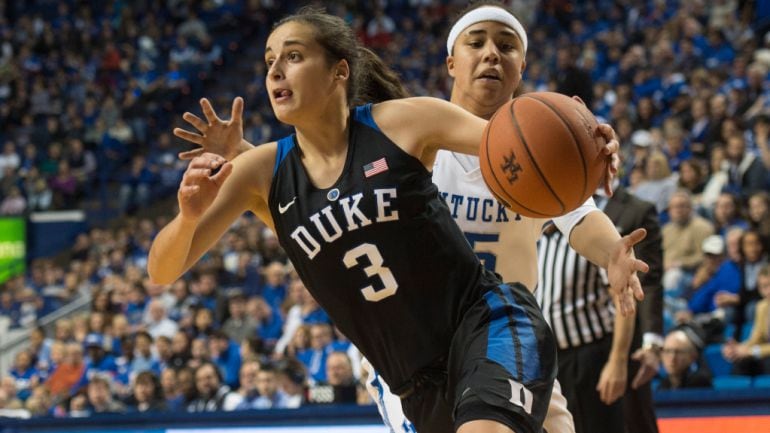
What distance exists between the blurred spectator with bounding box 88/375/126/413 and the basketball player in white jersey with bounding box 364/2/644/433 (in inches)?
235

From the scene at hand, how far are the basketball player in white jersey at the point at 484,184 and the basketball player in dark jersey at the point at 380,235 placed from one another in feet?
1.55

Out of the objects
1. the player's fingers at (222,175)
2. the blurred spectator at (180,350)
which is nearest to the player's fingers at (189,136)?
the player's fingers at (222,175)

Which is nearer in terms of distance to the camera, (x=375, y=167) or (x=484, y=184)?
(x=375, y=167)

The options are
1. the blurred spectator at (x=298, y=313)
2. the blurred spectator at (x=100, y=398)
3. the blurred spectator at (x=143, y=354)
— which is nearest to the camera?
the blurred spectator at (x=100, y=398)

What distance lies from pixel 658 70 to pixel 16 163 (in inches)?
445

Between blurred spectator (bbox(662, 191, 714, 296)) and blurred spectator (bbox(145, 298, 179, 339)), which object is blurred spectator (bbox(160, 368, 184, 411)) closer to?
blurred spectator (bbox(145, 298, 179, 339))

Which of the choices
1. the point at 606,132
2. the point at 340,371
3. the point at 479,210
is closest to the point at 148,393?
the point at 340,371

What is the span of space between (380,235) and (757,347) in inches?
173

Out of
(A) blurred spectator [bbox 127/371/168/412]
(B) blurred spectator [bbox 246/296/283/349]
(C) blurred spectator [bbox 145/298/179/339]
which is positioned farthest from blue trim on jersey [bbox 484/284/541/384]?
(C) blurred spectator [bbox 145/298/179/339]

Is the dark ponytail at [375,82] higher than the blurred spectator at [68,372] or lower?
higher

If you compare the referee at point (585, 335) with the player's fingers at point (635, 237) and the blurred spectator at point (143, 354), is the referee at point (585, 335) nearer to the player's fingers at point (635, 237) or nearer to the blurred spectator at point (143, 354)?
the player's fingers at point (635, 237)

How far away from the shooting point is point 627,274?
303cm

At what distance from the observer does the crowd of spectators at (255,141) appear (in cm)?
812

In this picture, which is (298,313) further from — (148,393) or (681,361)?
(681,361)
